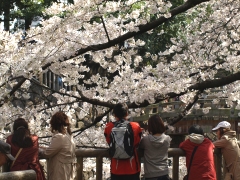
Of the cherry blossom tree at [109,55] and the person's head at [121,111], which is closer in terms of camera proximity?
the person's head at [121,111]

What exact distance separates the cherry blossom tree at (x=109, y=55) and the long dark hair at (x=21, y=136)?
683 millimetres

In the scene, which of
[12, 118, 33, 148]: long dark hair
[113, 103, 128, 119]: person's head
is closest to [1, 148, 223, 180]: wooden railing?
[113, 103, 128, 119]: person's head

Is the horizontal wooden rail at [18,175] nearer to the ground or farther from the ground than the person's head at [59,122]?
nearer to the ground

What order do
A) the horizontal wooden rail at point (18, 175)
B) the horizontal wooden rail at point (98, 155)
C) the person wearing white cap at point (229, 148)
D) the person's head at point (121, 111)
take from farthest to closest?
1. the person wearing white cap at point (229, 148)
2. the horizontal wooden rail at point (98, 155)
3. the person's head at point (121, 111)
4. the horizontal wooden rail at point (18, 175)

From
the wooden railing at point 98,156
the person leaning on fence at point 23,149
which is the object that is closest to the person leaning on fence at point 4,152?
the person leaning on fence at point 23,149

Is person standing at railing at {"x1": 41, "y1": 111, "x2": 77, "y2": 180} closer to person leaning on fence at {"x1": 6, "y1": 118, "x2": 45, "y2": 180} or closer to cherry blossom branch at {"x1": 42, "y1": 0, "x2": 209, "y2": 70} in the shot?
person leaning on fence at {"x1": 6, "y1": 118, "x2": 45, "y2": 180}

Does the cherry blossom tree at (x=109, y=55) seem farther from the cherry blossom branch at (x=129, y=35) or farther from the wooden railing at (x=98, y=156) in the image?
the wooden railing at (x=98, y=156)

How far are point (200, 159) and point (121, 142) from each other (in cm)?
99

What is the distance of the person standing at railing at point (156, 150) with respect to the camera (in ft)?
15.6

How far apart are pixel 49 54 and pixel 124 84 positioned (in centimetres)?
154

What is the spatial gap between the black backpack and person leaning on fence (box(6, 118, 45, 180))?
0.76 metres

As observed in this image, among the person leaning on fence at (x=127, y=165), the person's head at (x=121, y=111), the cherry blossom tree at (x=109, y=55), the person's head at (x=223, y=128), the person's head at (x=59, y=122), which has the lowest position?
the person leaning on fence at (x=127, y=165)

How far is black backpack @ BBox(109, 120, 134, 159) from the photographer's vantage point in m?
4.54

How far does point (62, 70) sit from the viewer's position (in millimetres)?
6363
